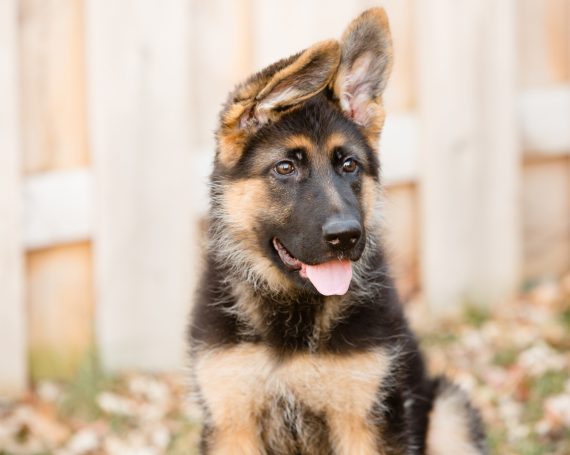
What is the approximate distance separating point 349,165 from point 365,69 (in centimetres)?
44

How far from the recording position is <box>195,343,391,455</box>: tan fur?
4.54 m

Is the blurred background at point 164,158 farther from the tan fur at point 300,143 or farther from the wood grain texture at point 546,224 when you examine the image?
the tan fur at point 300,143

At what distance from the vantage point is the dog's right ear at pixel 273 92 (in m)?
4.31

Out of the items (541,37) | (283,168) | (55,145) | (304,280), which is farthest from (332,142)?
(541,37)

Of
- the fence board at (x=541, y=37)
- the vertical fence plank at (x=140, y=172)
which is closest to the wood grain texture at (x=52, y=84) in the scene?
the vertical fence plank at (x=140, y=172)

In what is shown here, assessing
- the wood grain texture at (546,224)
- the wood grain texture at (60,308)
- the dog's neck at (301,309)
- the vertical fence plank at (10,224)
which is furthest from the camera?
the wood grain texture at (546,224)

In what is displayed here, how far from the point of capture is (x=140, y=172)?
690cm

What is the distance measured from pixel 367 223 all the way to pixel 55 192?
8.51 feet

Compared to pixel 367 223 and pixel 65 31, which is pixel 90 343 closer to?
pixel 65 31

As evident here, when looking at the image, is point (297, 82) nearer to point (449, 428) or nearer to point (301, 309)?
point (301, 309)

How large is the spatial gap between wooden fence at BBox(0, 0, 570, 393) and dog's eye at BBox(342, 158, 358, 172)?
1.54 metres

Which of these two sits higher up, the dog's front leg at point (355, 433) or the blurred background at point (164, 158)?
the blurred background at point (164, 158)

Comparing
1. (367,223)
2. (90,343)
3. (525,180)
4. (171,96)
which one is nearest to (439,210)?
(525,180)

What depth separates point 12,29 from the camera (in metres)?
6.44
